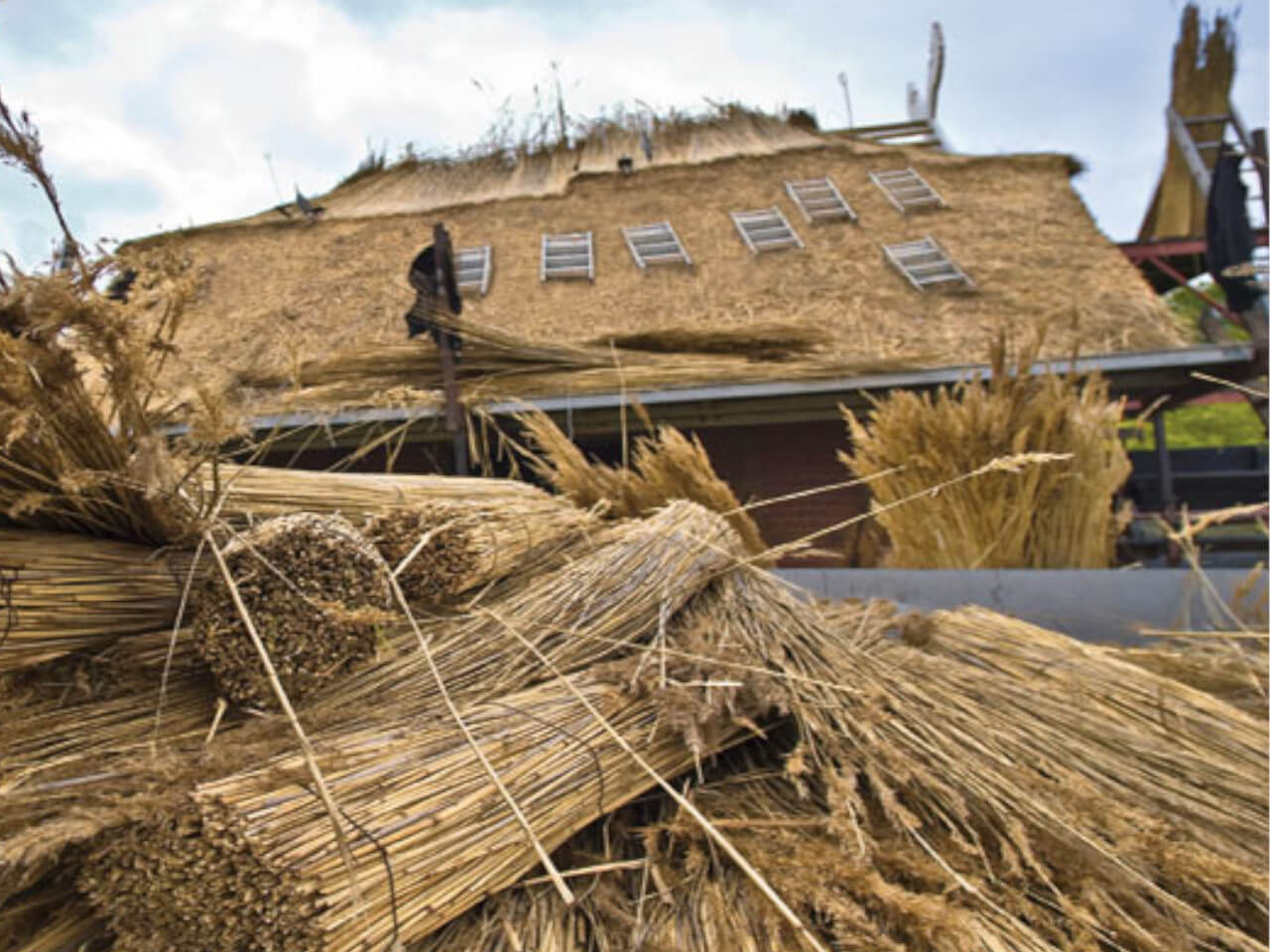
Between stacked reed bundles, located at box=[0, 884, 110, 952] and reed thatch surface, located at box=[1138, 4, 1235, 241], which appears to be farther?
reed thatch surface, located at box=[1138, 4, 1235, 241]

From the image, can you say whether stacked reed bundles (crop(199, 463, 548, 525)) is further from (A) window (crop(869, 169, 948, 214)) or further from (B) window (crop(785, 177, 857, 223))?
(A) window (crop(869, 169, 948, 214))

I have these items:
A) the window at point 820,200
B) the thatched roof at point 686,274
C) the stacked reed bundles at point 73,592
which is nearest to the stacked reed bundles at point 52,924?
the stacked reed bundles at point 73,592

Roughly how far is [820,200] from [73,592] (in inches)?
329

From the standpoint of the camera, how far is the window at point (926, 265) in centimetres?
684

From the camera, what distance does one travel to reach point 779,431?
659cm

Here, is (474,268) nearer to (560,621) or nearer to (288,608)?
(560,621)

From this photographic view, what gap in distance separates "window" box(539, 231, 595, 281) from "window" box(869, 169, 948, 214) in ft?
10.5

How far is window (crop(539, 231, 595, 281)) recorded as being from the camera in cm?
746

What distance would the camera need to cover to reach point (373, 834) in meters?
1.16

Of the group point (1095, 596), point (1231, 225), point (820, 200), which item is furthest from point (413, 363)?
point (1231, 225)

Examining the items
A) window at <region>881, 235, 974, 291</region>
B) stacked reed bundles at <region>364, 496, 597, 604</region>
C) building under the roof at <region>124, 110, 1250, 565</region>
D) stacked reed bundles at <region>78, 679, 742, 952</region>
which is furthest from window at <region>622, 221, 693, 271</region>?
stacked reed bundles at <region>78, 679, 742, 952</region>

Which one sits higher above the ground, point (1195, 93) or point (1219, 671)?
point (1195, 93)

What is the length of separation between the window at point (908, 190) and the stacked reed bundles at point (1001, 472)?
199 inches

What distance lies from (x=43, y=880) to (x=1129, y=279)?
7636 millimetres
